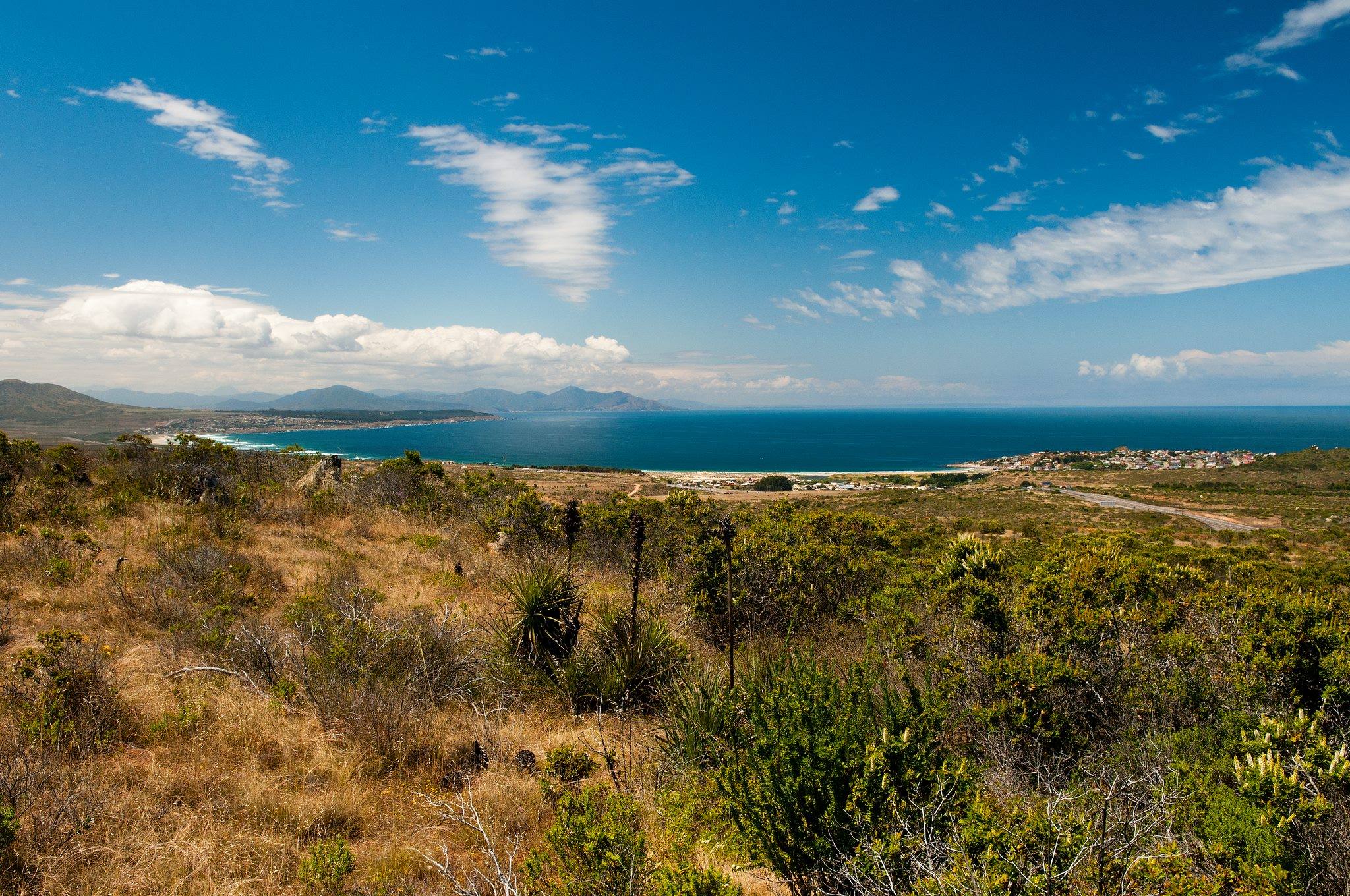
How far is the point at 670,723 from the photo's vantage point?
4.42 meters

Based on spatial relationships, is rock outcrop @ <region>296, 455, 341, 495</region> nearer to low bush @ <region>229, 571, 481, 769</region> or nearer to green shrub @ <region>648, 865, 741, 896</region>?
low bush @ <region>229, 571, 481, 769</region>

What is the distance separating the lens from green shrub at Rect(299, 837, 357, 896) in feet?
8.61

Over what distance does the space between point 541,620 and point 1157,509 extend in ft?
174

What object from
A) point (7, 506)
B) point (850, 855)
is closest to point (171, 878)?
point (850, 855)

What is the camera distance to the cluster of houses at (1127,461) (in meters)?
83.0

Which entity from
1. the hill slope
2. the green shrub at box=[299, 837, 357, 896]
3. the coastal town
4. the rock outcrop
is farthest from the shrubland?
the hill slope

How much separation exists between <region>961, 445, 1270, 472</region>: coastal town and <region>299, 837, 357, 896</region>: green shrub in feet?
313

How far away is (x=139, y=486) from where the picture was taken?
1027cm

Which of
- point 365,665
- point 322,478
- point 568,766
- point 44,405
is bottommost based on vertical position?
point 568,766

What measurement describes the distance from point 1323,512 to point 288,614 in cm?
5448

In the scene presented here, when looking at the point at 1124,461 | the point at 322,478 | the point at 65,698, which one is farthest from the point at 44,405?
the point at 1124,461

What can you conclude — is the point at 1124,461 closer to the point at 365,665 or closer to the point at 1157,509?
the point at 1157,509

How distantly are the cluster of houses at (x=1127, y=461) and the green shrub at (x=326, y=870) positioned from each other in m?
98.5

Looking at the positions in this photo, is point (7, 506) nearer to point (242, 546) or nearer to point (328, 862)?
point (242, 546)
